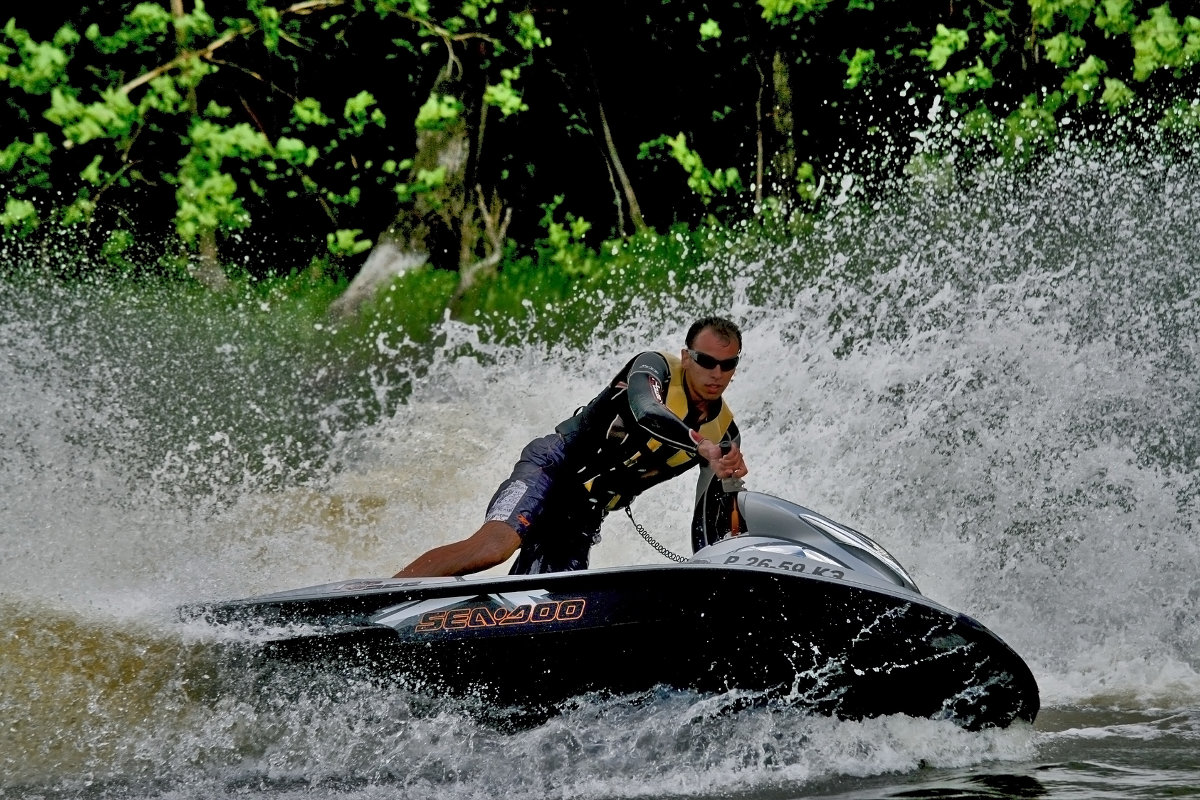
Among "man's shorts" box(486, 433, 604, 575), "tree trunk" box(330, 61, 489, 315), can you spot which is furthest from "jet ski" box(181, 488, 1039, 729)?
"tree trunk" box(330, 61, 489, 315)

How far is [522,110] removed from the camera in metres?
14.2

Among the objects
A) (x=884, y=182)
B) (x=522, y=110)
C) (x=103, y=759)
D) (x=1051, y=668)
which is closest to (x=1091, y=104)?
(x=884, y=182)

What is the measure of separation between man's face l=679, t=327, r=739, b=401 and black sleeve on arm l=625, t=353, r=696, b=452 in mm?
112

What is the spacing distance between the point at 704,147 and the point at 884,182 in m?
3.00

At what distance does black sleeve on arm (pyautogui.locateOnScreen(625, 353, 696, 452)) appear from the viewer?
456 centimetres

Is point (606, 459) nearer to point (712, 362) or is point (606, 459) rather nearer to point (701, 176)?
point (712, 362)

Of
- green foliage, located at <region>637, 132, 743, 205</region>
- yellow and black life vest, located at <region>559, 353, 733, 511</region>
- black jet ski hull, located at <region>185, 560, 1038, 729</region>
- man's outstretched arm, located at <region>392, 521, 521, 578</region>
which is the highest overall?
green foliage, located at <region>637, 132, 743, 205</region>

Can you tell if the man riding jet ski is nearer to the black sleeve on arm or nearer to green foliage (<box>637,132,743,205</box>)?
the black sleeve on arm

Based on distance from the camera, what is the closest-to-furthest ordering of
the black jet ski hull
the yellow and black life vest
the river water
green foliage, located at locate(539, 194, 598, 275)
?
1. the black jet ski hull
2. the river water
3. the yellow and black life vest
4. green foliage, located at locate(539, 194, 598, 275)

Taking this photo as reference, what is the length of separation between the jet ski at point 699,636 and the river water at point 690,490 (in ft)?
0.31

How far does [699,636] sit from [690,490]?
156 inches

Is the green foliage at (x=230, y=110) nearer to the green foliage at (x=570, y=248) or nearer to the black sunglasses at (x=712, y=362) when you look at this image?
the green foliage at (x=570, y=248)

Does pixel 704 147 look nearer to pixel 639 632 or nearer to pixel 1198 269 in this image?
pixel 1198 269

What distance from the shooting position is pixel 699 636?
4031 mm
